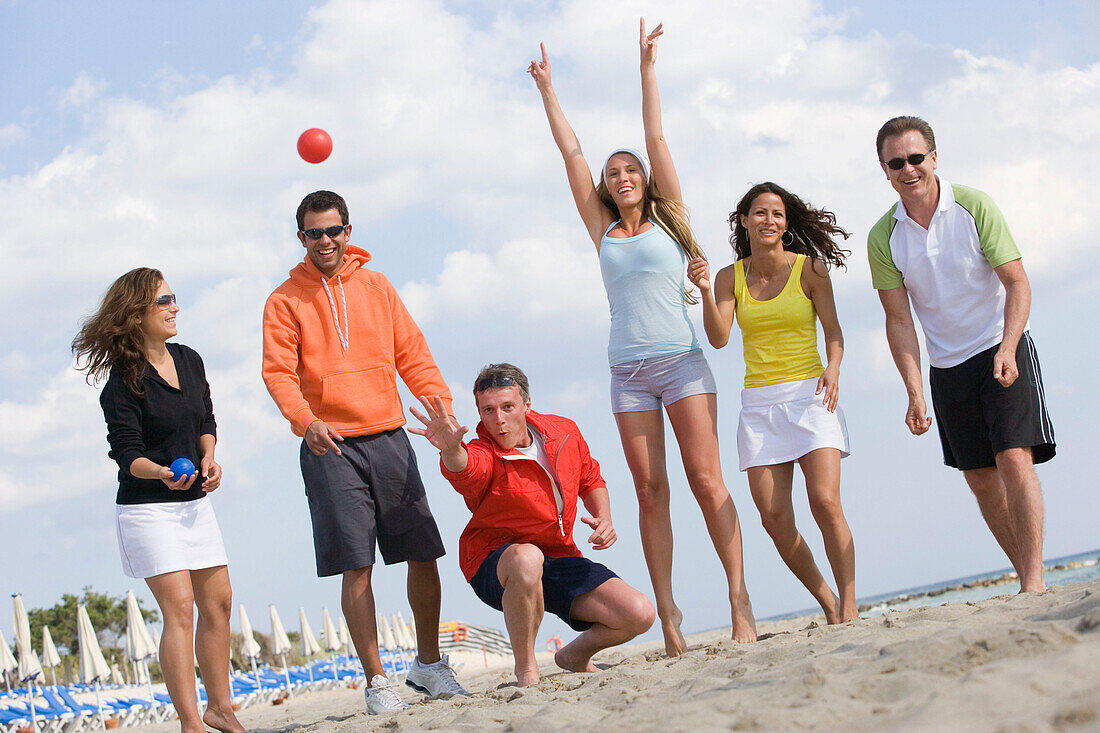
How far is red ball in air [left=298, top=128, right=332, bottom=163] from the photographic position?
5840 mm

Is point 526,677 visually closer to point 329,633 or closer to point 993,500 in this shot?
point 993,500

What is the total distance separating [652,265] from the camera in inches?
192

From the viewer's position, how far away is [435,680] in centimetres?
473

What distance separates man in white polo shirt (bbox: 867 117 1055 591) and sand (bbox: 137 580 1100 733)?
801mm

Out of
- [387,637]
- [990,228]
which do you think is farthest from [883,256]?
[387,637]

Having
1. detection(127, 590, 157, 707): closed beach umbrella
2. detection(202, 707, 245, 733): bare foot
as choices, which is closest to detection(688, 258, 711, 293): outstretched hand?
detection(202, 707, 245, 733): bare foot

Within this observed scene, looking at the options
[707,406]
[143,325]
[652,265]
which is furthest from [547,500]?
[143,325]

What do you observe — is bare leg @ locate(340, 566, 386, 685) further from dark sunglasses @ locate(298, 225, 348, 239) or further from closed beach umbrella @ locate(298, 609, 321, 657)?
closed beach umbrella @ locate(298, 609, 321, 657)

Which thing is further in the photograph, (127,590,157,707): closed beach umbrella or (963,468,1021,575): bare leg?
(127,590,157,707): closed beach umbrella

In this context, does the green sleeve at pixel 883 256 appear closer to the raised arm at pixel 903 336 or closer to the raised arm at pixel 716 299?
the raised arm at pixel 903 336

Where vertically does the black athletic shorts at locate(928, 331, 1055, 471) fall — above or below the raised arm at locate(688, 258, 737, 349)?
below

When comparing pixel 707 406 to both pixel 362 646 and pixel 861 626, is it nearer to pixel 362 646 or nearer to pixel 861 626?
pixel 861 626

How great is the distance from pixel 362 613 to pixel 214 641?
0.69m

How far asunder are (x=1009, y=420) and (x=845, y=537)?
94 cm
